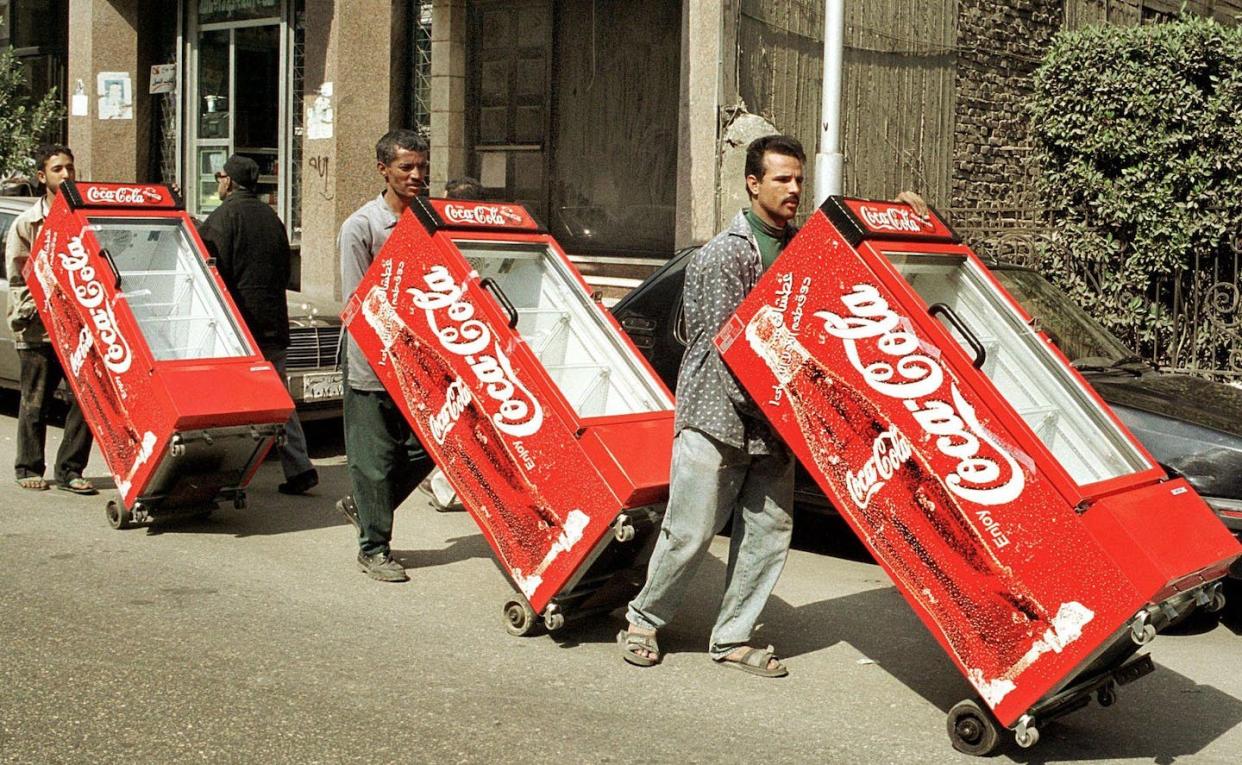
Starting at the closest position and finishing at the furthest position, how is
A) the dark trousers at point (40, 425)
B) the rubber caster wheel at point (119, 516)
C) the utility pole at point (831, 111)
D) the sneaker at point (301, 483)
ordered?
the rubber caster wheel at point (119, 516)
the dark trousers at point (40, 425)
the sneaker at point (301, 483)
the utility pole at point (831, 111)

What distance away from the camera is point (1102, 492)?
432cm

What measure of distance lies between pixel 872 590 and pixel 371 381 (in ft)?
8.23

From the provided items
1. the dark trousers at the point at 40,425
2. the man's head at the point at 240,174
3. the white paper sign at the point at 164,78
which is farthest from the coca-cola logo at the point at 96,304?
the white paper sign at the point at 164,78

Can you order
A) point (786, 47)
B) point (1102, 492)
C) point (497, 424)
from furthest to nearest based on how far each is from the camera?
point (786, 47) < point (497, 424) < point (1102, 492)

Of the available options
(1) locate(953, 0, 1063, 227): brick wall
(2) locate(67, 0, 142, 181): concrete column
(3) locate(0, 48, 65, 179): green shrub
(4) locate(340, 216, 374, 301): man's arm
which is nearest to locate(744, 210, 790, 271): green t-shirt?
(4) locate(340, 216, 374, 301): man's arm

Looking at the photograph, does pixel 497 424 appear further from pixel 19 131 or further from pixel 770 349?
pixel 19 131

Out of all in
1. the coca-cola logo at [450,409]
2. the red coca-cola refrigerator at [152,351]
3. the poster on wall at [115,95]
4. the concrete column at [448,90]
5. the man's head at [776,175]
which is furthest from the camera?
the poster on wall at [115,95]

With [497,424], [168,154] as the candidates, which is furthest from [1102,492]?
[168,154]

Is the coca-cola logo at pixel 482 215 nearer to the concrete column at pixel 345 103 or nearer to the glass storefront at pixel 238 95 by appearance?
the concrete column at pixel 345 103

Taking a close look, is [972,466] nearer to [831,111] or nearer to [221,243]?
[221,243]

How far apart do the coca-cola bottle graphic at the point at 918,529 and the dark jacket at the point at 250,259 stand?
392cm

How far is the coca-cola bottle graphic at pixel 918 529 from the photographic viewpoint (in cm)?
440

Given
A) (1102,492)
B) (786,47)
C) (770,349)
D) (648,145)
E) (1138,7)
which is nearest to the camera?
(1102,492)

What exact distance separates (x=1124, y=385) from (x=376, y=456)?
11.7 feet
